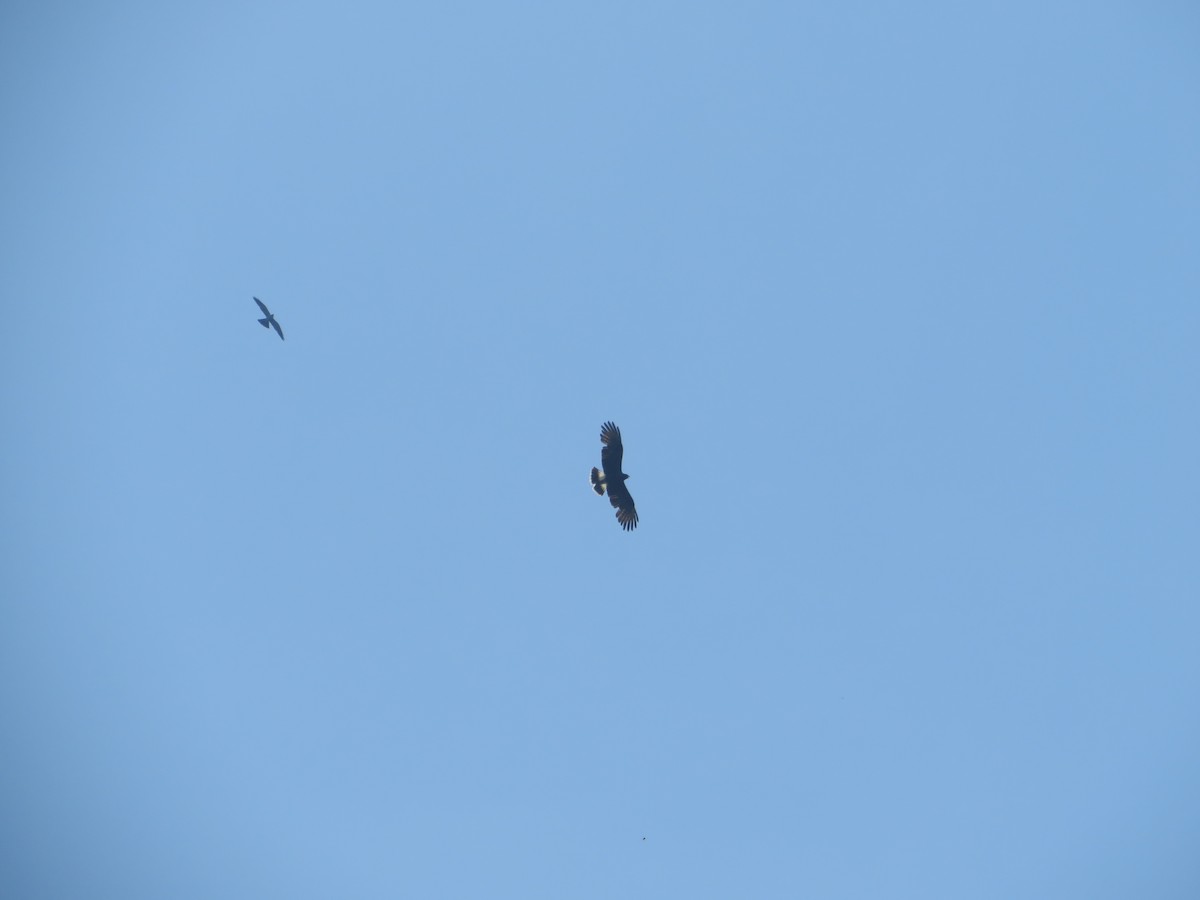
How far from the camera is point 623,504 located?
28.9 metres

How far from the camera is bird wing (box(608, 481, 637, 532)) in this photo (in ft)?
93.4

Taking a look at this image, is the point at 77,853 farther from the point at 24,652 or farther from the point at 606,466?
the point at 606,466

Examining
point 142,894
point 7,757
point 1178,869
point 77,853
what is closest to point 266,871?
point 142,894

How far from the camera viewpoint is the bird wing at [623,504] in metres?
28.5

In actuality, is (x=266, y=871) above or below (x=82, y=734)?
below

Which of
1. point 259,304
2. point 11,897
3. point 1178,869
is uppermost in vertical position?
point 1178,869

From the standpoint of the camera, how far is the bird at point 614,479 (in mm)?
27703

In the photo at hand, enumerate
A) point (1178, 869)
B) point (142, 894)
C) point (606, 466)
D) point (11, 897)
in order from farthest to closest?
point (142, 894), point (11, 897), point (1178, 869), point (606, 466)

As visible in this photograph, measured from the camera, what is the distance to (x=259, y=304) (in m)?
42.9

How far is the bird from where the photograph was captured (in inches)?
1091

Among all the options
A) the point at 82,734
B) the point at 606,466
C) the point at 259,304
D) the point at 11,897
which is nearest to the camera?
the point at 606,466

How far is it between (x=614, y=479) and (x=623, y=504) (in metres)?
1.06

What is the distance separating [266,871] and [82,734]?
67368 millimetres

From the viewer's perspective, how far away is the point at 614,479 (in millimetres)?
28281
